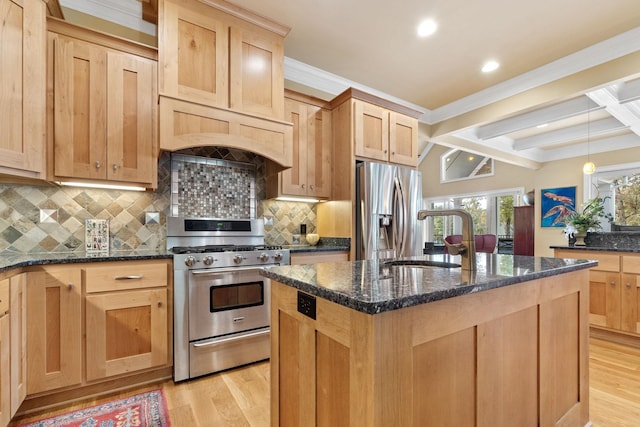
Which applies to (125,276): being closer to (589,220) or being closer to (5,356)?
(5,356)

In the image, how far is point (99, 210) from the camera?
94.9 inches

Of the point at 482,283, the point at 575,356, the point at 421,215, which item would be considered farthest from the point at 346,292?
the point at 575,356

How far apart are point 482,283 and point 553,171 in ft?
23.9

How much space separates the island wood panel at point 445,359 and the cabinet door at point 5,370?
137 centimetres

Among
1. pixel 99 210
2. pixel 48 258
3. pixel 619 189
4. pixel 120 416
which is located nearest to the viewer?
pixel 120 416

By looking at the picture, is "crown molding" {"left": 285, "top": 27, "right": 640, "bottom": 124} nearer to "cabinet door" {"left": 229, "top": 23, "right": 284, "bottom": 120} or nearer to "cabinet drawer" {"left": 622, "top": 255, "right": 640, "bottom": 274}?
"cabinet door" {"left": 229, "top": 23, "right": 284, "bottom": 120}

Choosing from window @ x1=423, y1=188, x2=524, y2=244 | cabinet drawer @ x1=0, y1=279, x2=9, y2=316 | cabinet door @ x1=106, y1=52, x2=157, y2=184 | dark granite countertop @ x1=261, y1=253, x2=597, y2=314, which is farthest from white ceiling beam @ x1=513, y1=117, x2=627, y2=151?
cabinet drawer @ x1=0, y1=279, x2=9, y2=316

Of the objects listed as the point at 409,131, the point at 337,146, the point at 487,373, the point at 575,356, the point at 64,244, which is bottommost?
the point at 575,356

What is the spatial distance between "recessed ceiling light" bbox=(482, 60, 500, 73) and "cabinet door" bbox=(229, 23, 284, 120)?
2.18m

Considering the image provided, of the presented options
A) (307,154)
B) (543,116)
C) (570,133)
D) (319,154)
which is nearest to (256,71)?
(307,154)

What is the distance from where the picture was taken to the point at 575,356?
5.20 feet

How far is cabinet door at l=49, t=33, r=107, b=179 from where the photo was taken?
2.04 metres

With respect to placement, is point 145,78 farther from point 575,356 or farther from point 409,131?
point 575,356

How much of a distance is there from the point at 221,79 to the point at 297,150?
0.97 meters
